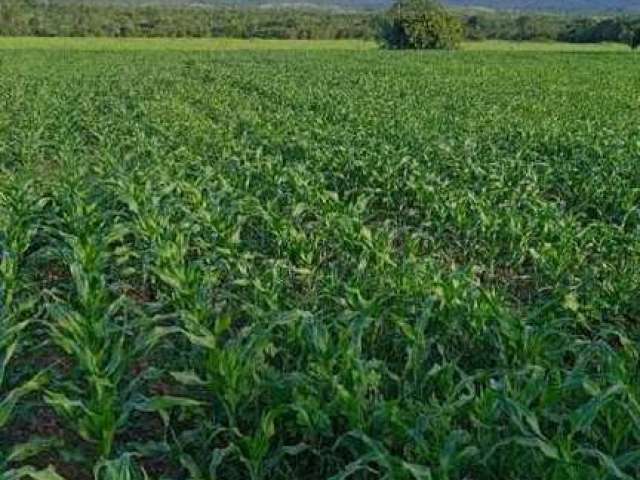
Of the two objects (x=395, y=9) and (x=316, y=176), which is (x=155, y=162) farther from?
(x=395, y=9)

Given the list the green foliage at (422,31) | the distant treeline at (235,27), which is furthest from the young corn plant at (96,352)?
the distant treeline at (235,27)

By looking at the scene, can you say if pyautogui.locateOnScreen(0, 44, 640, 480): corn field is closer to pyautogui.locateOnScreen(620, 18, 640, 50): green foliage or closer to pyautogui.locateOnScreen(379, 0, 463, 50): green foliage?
pyautogui.locateOnScreen(379, 0, 463, 50): green foliage

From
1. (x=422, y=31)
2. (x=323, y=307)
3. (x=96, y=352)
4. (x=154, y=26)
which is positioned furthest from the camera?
(x=154, y=26)

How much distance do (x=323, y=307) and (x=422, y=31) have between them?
208 ft

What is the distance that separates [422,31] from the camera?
6606 centimetres

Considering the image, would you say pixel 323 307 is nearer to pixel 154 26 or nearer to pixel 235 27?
pixel 154 26

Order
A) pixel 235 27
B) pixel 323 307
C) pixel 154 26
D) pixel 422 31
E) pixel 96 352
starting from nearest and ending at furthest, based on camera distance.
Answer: pixel 96 352, pixel 323 307, pixel 422 31, pixel 154 26, pixel 235 27

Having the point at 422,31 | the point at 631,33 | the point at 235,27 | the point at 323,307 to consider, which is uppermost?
the point at 323,307

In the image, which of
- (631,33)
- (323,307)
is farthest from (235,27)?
(323,307)

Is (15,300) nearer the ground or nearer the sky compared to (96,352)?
nearer the ground

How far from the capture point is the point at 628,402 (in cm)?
357

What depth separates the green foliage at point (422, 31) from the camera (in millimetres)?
66000

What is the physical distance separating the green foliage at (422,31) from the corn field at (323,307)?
54266 millimetres

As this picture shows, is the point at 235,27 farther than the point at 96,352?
Yes
